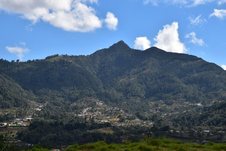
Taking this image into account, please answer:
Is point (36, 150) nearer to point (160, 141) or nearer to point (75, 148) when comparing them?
point (75, 148)

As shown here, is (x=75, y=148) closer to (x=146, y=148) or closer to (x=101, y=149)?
(x=101, y=149)

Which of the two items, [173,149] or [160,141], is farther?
[160,141]

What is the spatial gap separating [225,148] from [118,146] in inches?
302

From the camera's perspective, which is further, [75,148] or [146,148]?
[75,148]

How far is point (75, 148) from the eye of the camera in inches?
1260

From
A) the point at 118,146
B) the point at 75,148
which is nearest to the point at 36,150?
the point at 75,148

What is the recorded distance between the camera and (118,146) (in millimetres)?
31828

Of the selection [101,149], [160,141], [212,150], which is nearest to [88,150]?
[101,149]

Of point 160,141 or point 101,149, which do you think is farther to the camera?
point 160,141

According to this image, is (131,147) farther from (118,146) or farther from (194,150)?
(194,150)

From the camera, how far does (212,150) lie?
100 ft

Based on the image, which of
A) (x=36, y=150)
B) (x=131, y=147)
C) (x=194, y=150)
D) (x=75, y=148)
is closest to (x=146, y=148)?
(x=131, y=147)

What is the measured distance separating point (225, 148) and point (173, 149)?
4064 mm

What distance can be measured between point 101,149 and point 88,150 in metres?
1.13
